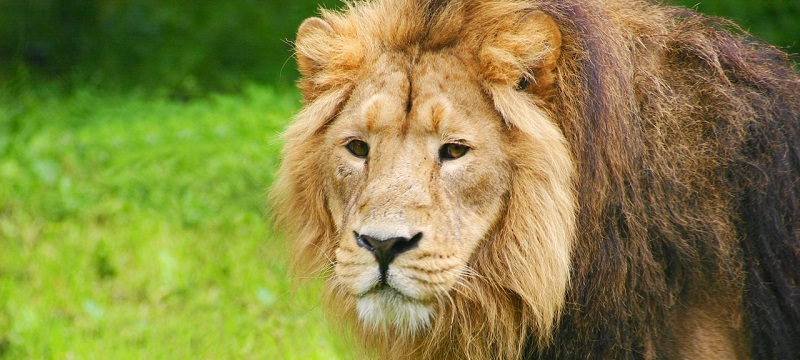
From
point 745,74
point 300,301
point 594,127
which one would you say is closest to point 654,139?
point 594,127

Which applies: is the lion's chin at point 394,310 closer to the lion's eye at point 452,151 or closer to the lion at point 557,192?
the lion at point 557,192

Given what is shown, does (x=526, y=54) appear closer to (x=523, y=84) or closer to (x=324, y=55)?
(x=523, y=84)

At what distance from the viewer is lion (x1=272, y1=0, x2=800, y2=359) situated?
309 cm

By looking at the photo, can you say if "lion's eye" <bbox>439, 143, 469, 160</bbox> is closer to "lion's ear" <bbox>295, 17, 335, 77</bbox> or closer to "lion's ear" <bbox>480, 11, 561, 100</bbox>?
"lion's ear" <bbox>480, 11, 561, 100</bbox>

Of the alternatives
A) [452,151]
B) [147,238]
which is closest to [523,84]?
[452,151]

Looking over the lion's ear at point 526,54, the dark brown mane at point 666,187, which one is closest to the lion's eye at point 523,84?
the lion's ear at point 526,54

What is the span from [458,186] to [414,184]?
140 mm

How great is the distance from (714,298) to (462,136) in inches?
37.0

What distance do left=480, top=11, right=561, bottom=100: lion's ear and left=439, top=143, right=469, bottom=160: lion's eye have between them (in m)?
0.24

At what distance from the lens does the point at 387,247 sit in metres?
2.94

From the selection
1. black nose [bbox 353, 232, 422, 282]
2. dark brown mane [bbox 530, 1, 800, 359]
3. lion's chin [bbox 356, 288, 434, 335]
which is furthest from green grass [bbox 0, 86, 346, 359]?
dark brown mane [bbox 530, 1, 800, 359]

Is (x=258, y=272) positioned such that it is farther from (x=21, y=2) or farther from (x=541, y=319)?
(x=21, y=2)

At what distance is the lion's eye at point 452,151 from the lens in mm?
3133

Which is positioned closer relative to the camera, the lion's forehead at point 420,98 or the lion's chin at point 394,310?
the lion's chin at point 394,310
